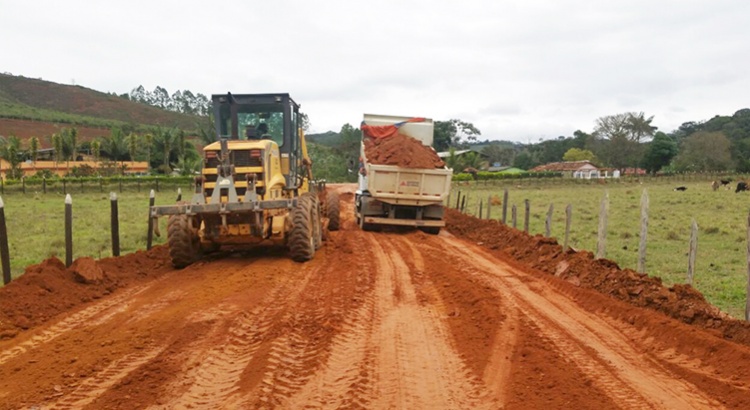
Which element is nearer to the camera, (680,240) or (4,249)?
(4,249)

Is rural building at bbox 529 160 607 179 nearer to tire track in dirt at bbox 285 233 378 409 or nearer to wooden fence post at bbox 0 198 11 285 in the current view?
tire track in dirt at bbox 285 233 378 409

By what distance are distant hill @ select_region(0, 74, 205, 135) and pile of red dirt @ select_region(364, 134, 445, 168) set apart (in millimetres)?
102995

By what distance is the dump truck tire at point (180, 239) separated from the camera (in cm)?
1001

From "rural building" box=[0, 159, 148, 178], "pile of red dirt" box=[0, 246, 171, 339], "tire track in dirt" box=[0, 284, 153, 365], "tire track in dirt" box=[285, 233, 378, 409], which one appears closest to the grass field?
"tire track in dirt" box=[285, 233, 378, 409]

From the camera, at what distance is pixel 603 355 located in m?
5.85

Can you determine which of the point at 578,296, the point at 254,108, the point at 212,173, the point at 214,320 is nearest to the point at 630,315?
the point at 578,296

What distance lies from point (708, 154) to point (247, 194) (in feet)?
249

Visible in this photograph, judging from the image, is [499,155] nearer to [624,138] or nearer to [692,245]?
[624,138]

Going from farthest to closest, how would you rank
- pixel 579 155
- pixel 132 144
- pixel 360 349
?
pixel 579 155, pixel 132 144, pixel 360 349

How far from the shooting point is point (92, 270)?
346 inches

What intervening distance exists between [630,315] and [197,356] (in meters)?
5.20

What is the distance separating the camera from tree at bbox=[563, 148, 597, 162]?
92312mm

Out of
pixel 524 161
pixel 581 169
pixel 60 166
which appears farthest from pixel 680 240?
pixel 524 161

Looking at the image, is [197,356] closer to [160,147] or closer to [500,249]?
[500,249]
